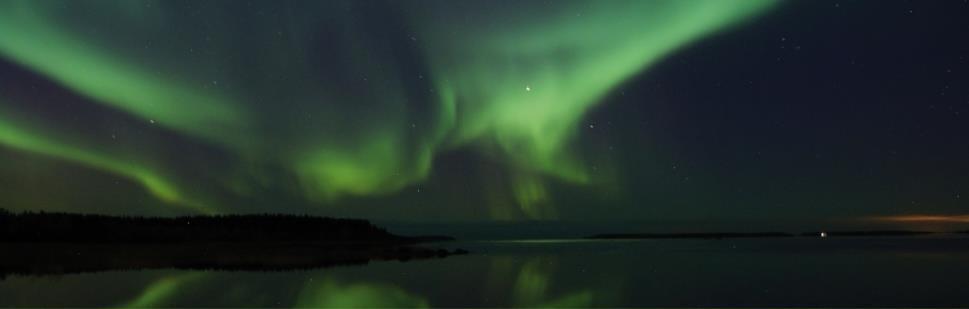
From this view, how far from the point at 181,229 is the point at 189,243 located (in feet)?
35.3

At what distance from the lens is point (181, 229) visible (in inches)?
3430

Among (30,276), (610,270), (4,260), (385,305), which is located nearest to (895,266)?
(610,270)

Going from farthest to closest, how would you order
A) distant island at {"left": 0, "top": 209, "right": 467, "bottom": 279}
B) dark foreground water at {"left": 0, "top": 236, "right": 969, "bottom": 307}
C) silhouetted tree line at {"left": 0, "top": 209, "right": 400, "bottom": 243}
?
silhouetted tree line at {"left": 0, "top": 209, "right": 400, "bottom": 243} < distant island at {"left": 0, "top": 209, "right": 467, "bottom": 279} < dark foreground water at {"left": 0, "top": 236, "right": 969, "bottom": 307}

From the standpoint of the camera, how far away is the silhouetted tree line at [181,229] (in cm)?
7450

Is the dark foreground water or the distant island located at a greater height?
the distant island

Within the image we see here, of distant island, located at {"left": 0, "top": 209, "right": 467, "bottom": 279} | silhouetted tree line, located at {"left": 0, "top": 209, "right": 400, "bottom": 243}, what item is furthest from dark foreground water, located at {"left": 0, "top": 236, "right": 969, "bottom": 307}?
silhouetted tree line, located at {"left": 0, "top": 209, "right": 400, "bottom": 243}

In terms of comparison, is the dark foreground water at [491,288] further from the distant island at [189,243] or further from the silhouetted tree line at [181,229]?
the silhouetted tree line at [181,229]

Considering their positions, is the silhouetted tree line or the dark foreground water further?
the silhouetted tree line

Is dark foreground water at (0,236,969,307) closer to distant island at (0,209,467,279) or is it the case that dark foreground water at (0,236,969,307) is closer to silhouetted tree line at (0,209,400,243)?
distant island at (0,209,467,279)

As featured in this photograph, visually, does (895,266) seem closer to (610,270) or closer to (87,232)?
(610,270)

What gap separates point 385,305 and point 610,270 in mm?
21349

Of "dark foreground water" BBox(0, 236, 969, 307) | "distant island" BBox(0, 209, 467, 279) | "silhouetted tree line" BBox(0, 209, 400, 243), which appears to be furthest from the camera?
"silhouetted tree line" BBox(0, 209, 400, 243)

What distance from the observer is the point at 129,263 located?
141 ft

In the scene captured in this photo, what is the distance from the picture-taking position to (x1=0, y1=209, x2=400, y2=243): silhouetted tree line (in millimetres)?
74500
